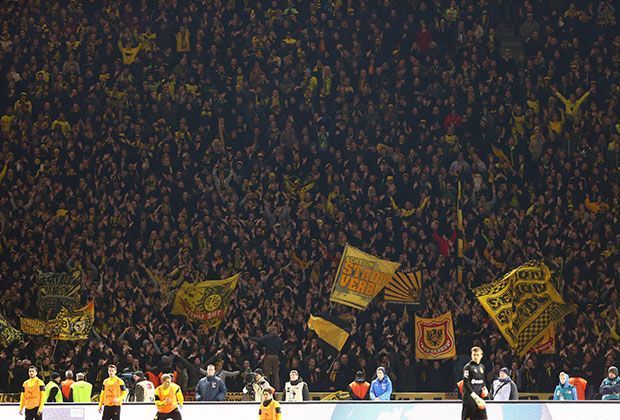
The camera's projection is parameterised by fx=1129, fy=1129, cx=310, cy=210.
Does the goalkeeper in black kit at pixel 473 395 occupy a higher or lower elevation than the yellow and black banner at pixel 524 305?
lower

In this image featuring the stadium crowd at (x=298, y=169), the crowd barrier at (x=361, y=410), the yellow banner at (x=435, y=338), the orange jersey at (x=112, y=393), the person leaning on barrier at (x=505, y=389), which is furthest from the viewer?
the stadium crowd at (x=298, y=169)

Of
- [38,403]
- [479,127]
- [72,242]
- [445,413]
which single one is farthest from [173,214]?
[445,413]

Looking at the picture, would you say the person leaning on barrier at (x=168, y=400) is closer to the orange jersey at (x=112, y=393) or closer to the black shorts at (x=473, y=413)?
the orange jersey at (x=112, y=393)

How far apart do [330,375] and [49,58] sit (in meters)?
11.5

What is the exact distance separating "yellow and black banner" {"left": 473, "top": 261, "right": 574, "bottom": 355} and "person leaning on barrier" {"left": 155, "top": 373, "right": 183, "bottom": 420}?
8.92 m

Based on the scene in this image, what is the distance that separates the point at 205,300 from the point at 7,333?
14.7 feet

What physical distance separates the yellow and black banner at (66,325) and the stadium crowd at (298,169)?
0.24 meters

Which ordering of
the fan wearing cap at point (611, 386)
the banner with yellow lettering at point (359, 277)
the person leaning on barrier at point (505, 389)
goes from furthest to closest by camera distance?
the banner with yellow lettering at point (359, 277) < the fan wearing cap at point (611, 386) < the person leaning on barrier at point (505, 389)

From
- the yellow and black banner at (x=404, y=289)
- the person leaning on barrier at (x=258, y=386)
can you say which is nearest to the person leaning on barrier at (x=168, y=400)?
the person leaning on barrier at (x=258, y=386)

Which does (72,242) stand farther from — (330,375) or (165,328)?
(330,375)

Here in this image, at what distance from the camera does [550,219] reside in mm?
25484

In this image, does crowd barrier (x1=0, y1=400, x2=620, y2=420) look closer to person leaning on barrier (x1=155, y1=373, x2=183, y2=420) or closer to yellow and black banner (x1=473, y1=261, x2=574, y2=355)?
person leaning on barrier (x1=155, y1=373, x2=183, y2=420)

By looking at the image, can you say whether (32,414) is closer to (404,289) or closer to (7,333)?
(7,333)

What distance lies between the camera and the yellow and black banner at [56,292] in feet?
83.6
